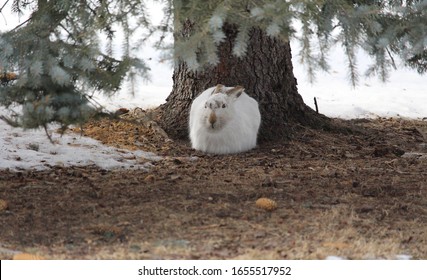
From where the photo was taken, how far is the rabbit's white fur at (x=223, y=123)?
830 centimetres

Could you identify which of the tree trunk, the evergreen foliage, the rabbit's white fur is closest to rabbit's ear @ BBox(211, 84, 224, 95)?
the rabbit's white fur

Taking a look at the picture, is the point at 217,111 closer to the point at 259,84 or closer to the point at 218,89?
the point at 218,89

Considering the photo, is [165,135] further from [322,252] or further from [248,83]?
[322,252]

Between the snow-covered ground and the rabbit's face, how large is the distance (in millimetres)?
633

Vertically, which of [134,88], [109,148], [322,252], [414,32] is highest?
[414,32]

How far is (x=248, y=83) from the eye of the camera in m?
9.06

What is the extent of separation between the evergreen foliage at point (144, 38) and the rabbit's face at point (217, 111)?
2.41 m

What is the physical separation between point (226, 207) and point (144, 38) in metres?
1.42

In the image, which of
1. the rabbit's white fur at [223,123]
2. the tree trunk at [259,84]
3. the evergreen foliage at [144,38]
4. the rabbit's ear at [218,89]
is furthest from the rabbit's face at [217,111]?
the evergreen foliage at [144,38]

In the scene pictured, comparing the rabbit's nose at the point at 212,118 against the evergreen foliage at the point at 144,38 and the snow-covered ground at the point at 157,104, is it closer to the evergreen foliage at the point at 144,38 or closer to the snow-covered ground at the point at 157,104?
the snow-covered ground at the point at 157,104

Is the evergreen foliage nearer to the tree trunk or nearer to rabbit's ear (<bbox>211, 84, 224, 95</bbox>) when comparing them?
rabbit's ear (<bbox>211, 84, 224, 95</bbox>)

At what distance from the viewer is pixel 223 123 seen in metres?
8.38

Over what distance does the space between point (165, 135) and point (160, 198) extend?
293cm

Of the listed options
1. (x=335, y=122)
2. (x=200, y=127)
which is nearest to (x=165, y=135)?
(x=200, y=127)
